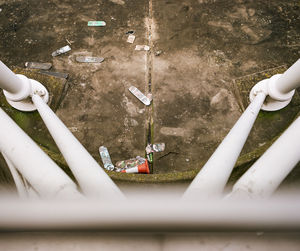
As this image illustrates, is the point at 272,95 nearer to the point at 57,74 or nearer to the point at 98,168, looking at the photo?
the point at 98,168

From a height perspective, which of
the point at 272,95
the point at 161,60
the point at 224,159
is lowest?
the point at 161,60

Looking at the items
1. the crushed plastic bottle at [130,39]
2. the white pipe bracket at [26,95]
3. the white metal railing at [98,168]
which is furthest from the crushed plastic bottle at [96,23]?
the white metal railing at [98,168]

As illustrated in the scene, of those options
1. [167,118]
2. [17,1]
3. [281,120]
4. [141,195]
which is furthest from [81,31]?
[141,195]

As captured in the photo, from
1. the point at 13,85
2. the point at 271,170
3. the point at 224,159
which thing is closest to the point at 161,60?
the point at 13,85

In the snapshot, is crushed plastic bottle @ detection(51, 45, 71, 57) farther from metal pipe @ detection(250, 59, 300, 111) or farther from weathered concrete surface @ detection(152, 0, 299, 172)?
metal pipe @ detection(250, 59, 300, 111)

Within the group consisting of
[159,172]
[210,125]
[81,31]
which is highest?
[81,31]

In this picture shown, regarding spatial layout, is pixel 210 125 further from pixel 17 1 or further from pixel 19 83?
pixel 17 1

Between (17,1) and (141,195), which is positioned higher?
(141,195)
